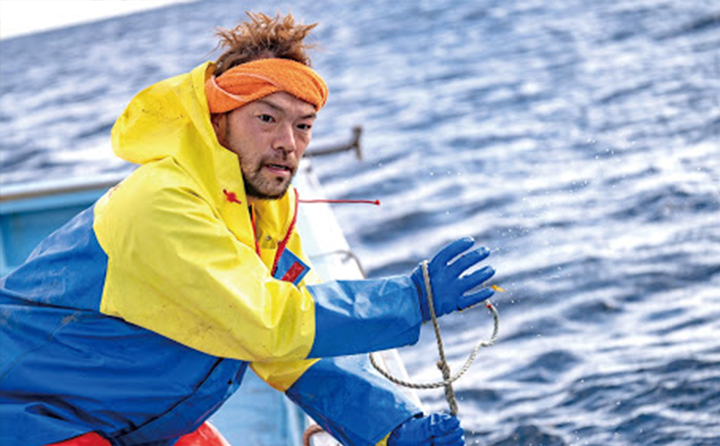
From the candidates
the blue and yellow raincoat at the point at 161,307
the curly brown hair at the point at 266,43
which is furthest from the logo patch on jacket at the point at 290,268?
the curly brown hair at the point at 266,43

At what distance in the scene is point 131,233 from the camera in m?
2.25

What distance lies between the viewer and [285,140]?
2.52 metres

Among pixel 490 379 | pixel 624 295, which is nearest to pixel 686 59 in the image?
pixel 624 295

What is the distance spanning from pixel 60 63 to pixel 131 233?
3772cm

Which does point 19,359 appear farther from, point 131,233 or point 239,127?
point 239,127

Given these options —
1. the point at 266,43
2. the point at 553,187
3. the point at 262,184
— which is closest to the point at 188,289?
the point at 262,184

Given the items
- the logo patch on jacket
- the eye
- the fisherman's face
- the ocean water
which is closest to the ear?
the fisherman's face

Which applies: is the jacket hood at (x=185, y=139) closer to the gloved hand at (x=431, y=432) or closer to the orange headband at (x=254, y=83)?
the orange headband at (x=254, y=83)

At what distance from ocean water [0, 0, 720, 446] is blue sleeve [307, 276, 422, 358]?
0.76m

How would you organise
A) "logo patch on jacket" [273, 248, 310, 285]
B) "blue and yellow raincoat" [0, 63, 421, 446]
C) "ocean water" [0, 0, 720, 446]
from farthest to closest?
1. "ocean water" [0, 0, 720, 446]
2. "logo patch on jacket" [273, 248, 310, 285]
3. "blue and yellow raincoat" [0, 63, 421, 446]

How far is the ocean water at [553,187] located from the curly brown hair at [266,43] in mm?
169

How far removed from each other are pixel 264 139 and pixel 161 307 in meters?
0.52

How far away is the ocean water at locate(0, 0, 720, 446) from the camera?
476 centimetres

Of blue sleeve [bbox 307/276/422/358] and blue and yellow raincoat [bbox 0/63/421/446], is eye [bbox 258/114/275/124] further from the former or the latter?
blue sleeve [bbox 307/276/422/358]
